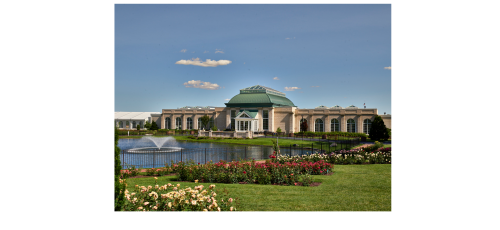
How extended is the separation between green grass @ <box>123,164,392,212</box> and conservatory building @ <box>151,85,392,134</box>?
35.8 meters

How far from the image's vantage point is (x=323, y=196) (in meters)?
8.57

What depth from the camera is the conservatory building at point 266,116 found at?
4634cm

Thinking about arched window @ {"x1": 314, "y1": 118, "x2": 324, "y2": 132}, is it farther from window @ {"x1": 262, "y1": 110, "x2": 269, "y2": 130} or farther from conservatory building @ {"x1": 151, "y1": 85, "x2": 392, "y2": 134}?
window @ {"x1": 262, "y1": 110, "x2": 269, "y2": 130}

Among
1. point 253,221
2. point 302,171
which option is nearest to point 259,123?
point 302,171

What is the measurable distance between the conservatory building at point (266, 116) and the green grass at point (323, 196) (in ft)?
118

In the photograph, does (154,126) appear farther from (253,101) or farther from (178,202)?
(178,202)

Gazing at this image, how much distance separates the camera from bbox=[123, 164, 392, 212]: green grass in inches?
287

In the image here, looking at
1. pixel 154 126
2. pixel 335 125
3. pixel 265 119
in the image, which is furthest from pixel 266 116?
pixel 154 126

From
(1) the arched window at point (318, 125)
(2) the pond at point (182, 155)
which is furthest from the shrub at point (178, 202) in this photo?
(1) the arched window at point (318, 125)
